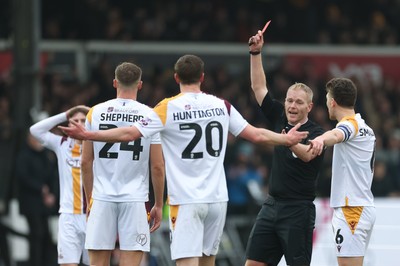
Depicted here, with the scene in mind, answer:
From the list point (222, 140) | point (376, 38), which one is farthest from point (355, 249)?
point (376, 38)

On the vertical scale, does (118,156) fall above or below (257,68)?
below

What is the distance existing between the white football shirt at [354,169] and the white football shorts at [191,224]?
3.90ft

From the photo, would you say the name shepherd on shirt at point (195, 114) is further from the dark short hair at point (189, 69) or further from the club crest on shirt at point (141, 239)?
the club crest on shirt at point (141, 239)

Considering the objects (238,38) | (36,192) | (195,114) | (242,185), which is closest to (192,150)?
(195,114)

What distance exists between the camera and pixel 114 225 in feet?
34.8

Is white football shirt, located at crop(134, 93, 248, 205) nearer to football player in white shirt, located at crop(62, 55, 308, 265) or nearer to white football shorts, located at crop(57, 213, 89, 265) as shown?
football player in white shirt, located at crop(62, 55, 308, 265)

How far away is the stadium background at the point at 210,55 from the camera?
18.8 meters

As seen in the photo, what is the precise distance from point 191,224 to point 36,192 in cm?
716

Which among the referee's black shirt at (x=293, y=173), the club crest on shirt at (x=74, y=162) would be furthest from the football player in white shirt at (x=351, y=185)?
the club crest on shirt at (x=74, y=162)

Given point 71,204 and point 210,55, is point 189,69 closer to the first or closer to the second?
point 71,204

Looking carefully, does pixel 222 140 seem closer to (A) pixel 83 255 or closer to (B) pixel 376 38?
(A) pixel 83 255

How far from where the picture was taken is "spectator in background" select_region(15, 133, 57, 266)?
1662 cm

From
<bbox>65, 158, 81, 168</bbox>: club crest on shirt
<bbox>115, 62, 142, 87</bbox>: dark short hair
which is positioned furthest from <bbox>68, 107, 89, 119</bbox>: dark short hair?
<bbox>115, 62, 142, 87</bbox>: dark short hair

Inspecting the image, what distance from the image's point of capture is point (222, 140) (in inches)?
402
